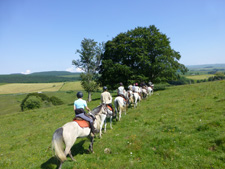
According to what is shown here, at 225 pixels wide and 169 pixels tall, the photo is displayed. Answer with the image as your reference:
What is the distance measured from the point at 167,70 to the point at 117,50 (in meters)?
13.9

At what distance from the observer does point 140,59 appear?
113 feet

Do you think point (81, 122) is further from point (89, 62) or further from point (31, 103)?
point (31, 103)

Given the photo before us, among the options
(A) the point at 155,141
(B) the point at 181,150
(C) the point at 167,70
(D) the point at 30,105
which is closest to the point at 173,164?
(B) the point at 181,150

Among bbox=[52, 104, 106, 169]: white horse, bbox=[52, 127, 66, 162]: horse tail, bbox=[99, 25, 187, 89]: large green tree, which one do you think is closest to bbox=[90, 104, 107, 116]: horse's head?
bbox=[52, 104, 106, 169]: white horse

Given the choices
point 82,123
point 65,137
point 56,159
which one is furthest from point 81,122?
point 56,159

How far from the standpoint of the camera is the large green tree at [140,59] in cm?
3509

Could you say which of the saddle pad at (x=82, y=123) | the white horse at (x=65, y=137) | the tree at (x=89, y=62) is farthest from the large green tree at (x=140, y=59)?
the white horse at (x=65, y=137)

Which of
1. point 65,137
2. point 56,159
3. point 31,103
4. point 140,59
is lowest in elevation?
point 31,103

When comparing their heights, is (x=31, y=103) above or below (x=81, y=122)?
below

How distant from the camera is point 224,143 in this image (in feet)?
23.7

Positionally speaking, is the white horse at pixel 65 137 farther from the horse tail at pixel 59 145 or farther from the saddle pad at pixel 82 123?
the saddle pad at pixel 82 123

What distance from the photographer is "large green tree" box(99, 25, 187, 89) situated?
3509 centimetres

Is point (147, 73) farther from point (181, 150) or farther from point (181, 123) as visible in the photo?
point (181, 150)

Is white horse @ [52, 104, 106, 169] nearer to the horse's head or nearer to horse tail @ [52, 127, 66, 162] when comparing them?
horse tail @ [52, 127, 66, 162]
